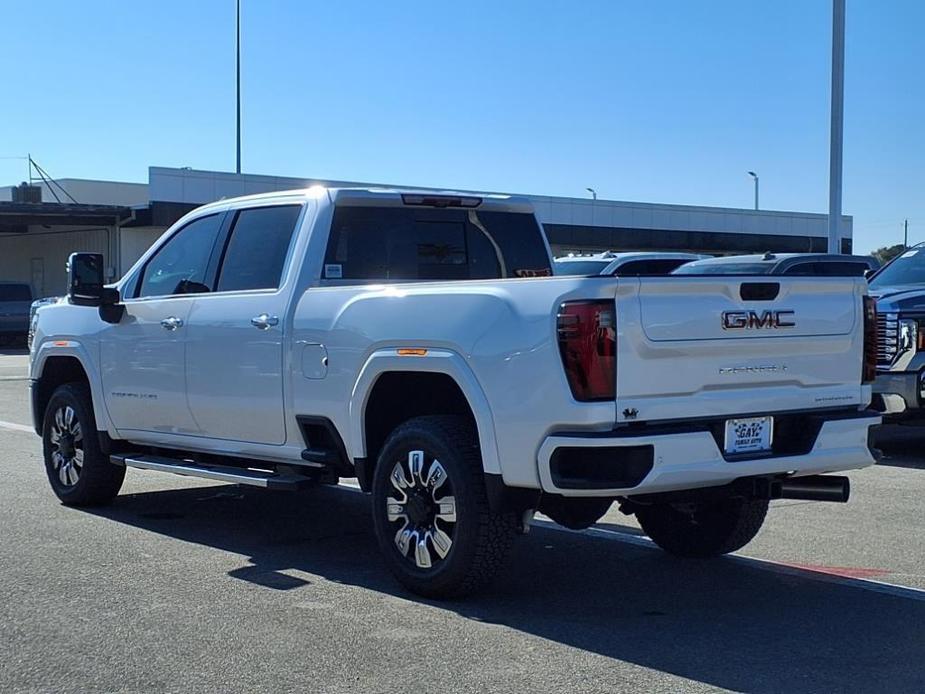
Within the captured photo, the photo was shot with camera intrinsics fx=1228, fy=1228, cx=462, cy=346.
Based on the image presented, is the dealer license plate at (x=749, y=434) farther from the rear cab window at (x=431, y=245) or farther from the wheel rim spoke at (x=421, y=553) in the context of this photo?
the rear cab window at (x=431, y=245)

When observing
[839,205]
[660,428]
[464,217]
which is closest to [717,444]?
[660,428]

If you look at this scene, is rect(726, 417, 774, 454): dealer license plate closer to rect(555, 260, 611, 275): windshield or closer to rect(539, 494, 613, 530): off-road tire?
rect(539, 494, 613, 530): off-road tire

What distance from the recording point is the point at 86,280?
27.5ft

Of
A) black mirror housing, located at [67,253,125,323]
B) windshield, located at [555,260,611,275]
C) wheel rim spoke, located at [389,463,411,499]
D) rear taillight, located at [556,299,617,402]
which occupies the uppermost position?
windshield, located at [555,260,611,275]

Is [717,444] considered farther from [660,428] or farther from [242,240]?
[242,240]

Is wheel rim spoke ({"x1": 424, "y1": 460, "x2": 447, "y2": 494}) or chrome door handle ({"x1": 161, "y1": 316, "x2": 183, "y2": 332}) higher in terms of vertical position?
chrome door handle ({"x1": 161, "y1": 316, "x2": 183, "y2": 332})

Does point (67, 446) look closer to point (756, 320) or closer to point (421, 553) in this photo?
point (421, 553)

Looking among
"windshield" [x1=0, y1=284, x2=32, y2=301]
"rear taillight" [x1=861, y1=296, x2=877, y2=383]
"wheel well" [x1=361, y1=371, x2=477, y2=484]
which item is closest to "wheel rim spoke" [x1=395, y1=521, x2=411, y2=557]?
"wheel well" [x1=361, y1=371, x2=477, y2=484]

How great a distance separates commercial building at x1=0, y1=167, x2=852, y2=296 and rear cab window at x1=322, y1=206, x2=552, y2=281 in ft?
80.2

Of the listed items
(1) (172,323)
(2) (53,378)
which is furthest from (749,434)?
A: (2) (53,378)

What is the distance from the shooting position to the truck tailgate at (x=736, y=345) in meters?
5.47

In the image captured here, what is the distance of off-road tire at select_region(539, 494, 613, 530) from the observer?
600 cm

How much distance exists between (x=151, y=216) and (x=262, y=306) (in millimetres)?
28333

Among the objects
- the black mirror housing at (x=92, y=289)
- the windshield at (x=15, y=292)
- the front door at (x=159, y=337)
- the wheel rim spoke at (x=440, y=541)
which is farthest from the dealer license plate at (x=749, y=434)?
the windshield at (x=15, y=292)
